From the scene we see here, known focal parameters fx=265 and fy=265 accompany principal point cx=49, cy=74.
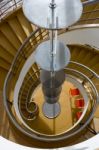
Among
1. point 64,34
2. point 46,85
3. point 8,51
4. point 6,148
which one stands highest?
point 64,34

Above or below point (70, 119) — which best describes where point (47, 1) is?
above

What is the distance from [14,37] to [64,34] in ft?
4.22

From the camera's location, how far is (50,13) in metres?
2.81

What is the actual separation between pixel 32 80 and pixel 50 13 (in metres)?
5.81

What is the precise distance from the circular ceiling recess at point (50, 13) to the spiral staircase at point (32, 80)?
2892 mm

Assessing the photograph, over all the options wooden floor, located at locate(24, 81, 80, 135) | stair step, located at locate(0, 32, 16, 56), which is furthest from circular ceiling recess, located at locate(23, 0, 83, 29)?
wooden floor, located at locate(24, 81, 80, 135)

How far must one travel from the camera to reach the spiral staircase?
6.36 metres

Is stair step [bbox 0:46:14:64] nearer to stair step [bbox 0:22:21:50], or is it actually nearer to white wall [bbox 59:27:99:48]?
stair step [bbox 0:22:21:50]

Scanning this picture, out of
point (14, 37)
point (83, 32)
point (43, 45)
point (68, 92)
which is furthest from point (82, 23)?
point (43, 45)

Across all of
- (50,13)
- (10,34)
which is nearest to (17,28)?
(10,34)

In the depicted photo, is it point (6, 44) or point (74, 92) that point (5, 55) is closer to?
point (6, 44)

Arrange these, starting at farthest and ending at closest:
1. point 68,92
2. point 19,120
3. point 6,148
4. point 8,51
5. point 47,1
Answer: point 68,92 → point 19,120 → point 8,51 → point 6,148 → point 47,1

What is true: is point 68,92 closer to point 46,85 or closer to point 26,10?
point 46,85

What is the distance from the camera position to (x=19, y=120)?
7.23 meters
